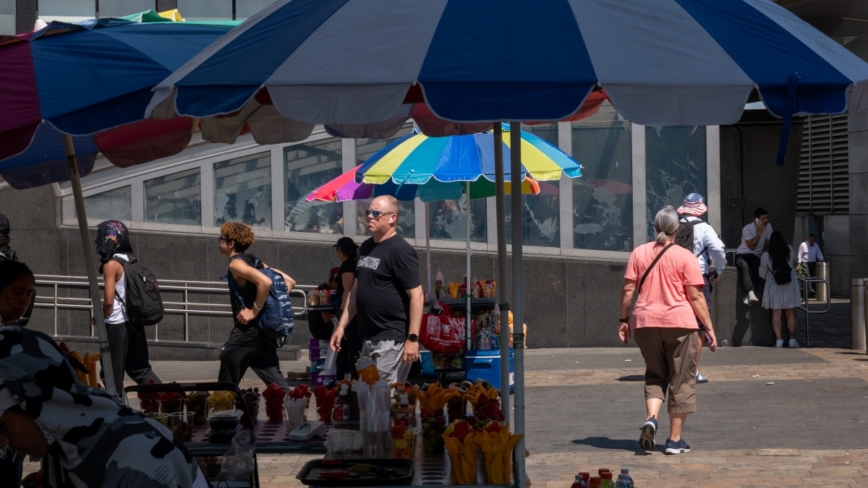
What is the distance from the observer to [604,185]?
16078 millimetres

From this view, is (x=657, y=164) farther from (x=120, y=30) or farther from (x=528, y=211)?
(x=120, y=30)

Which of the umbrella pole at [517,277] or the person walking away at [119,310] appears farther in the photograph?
the person walking away at [119,310]

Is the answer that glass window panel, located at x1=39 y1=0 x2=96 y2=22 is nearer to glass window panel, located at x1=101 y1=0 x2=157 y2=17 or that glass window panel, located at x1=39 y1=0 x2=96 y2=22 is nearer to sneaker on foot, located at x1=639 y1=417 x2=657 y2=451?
glass window panel, located at x1=101 y1=0 x2=157 y2=17

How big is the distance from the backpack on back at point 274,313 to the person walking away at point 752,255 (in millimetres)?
8444

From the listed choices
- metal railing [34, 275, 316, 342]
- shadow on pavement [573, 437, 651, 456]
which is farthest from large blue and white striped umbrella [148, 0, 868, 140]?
metal railing [34, 275, 316, 342]

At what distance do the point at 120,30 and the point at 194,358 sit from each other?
10.4 m

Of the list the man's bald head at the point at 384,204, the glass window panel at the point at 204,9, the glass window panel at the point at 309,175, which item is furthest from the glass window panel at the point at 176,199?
the man's bald head at the point at 384,204

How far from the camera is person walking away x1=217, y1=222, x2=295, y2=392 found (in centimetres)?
855

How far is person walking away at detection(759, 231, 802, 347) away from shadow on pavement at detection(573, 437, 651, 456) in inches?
264

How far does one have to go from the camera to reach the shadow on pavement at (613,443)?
337 inches

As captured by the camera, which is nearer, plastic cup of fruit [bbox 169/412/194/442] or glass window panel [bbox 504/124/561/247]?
plastic cup of fruit [bbox 169/412/194/442]

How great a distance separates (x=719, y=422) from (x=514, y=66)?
259 inches

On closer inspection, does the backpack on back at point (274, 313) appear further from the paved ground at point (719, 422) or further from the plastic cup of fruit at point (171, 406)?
the plastic cup of fruit at point (171, 406)

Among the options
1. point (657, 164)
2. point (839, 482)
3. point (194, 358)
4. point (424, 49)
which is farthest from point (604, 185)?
point (424, 49)
